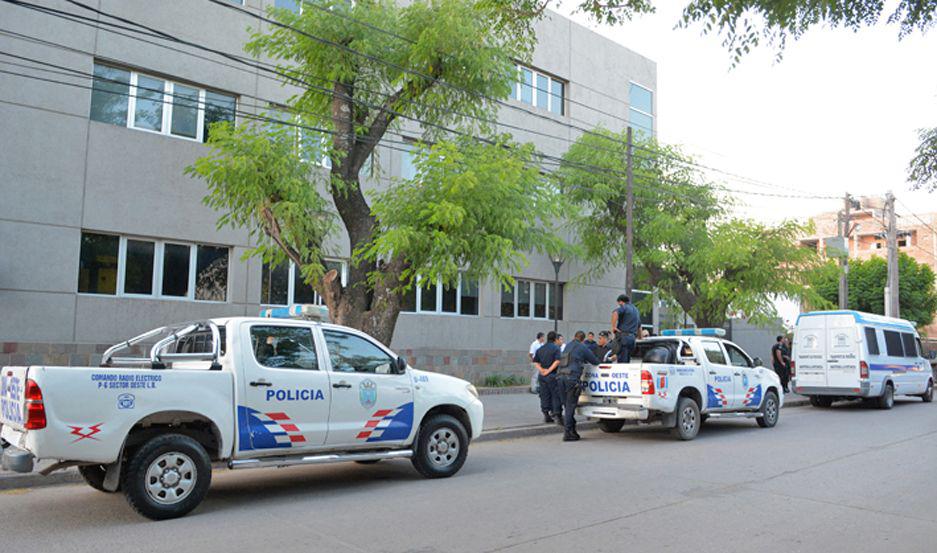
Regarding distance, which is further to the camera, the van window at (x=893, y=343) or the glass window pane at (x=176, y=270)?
the van window at (x=893, y=343)

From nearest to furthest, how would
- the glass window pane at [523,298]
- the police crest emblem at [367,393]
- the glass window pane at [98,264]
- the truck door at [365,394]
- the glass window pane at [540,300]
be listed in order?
the truck door at [365,394]
the police crest emblem at [367,393]
the glass window pane at [98,264]
the glass window pane at [523,298]
the glass window pane at [540,300]

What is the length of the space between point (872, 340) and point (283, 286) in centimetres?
1466

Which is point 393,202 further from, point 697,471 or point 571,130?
point 571,130

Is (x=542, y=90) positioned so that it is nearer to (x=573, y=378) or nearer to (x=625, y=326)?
(x=625, y=326)

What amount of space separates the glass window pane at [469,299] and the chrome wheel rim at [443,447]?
12.6m

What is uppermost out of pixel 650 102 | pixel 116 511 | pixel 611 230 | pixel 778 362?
pixel 650 102

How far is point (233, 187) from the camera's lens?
11.6 metres

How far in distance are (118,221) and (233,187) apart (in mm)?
4761

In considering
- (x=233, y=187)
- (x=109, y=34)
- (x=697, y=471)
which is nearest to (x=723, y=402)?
(x=697, y=471)

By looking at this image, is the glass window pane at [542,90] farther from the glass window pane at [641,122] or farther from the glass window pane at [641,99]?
the glass window pane at [641,99]

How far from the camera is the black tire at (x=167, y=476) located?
6.42 meters

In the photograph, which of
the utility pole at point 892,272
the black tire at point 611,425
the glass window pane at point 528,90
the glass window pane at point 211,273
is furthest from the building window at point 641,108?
the glass window pane at point 211,273

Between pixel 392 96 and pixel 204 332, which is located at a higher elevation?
pixel 392 96

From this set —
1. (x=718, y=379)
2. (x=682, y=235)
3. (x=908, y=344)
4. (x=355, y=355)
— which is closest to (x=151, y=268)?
(x=355, y=355)
